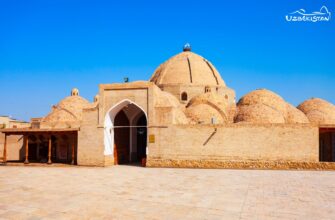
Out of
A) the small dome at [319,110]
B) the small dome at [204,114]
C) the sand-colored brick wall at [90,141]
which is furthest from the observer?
the small dome at [319,110]

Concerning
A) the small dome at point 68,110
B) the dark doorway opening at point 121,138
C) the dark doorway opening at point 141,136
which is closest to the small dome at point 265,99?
the dark doorway opening at point 141,136

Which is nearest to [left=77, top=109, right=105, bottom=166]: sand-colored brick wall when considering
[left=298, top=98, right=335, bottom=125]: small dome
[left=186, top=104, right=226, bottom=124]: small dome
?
[left=186, top=104, right=226, bottom=124]: small dome

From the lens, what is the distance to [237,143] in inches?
763

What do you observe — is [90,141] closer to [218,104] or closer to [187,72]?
[218,104]

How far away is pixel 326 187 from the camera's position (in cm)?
1285

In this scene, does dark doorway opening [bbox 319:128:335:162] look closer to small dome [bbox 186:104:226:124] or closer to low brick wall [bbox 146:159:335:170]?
low brick wall [bbox 146:159:335:170]

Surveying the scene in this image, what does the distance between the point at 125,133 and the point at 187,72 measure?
14.3 m

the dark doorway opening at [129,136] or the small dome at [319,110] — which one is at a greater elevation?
the small dome at [319,110]

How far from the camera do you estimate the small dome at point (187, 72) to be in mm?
35906

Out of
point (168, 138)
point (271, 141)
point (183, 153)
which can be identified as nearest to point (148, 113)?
point (168, 138)

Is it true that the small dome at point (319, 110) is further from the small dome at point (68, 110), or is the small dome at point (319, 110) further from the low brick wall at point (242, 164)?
the small dome at point (68, 110)

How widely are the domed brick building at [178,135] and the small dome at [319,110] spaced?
11.1ft

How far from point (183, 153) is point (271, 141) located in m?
5.08

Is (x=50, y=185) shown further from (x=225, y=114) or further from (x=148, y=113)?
(x=225, y=114)
